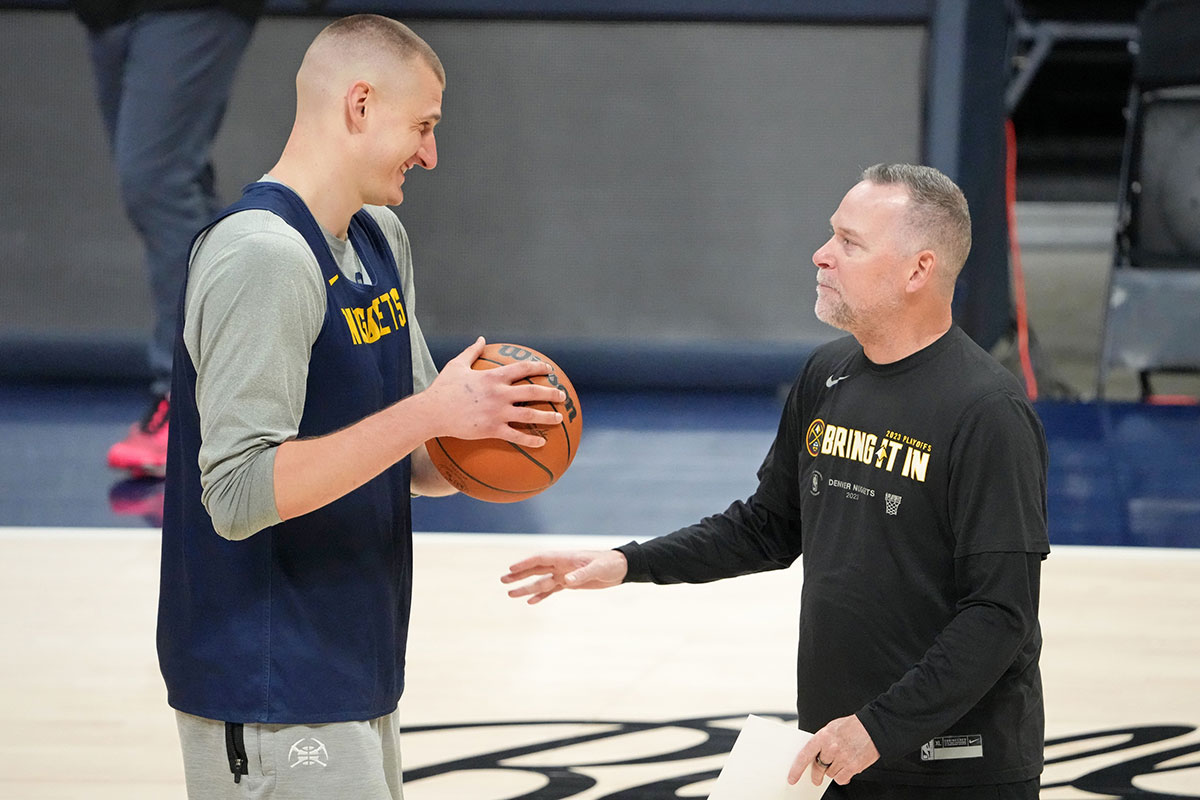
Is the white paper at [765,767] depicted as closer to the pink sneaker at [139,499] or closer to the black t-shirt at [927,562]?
the black t-shirt at [927,562]

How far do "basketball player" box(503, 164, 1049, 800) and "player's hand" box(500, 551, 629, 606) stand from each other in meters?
0.32

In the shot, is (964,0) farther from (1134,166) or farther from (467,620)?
(467,620)

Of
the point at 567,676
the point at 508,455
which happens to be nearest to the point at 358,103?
the point at 508,455

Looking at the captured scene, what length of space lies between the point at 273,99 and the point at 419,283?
1.09 metres

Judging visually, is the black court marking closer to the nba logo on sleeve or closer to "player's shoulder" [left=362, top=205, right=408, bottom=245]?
the nba logo on sleeve

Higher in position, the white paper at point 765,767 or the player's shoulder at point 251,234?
the player's shoulder at point 251,234

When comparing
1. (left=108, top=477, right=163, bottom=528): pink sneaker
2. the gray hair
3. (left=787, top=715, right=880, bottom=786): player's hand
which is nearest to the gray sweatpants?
(left=787, top=715, right=880, bottom=786): player's hand

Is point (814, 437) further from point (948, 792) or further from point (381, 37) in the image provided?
point (381, 37)

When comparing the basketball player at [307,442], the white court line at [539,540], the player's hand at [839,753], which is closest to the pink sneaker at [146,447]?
the white court line at [539,540]

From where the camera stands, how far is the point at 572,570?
2299 millimetres

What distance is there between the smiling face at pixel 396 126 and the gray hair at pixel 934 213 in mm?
661

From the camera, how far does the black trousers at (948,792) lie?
6.48 feet

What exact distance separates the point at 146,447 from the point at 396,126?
3.83 m

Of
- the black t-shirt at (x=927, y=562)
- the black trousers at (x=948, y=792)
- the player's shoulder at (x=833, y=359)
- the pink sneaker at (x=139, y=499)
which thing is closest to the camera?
the black t-shirt at (x=927, y=562)
